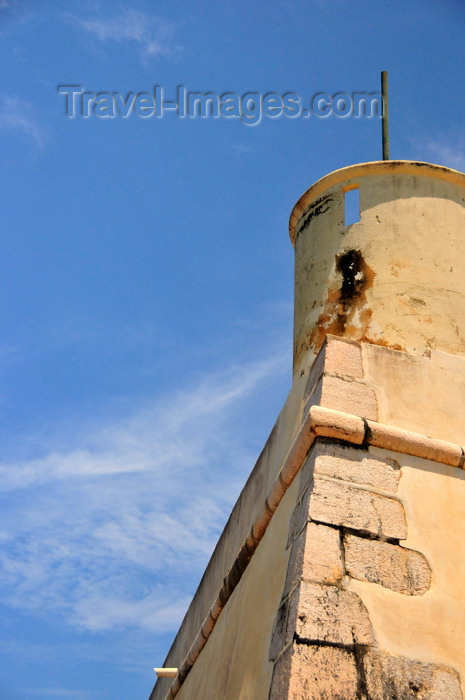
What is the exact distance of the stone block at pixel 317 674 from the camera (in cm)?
229

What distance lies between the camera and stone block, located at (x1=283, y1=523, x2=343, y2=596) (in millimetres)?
2602

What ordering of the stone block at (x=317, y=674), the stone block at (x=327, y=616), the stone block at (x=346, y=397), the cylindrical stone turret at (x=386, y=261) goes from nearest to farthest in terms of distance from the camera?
the stone block at (x=317, y=674)
the stone block at (x=327, y=616)
the stone block at (x=346, y=397)
the cylindrical stone turret at (x=386, y=261)

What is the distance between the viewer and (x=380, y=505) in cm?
289

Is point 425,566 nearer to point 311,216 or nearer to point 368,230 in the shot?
point 368,230

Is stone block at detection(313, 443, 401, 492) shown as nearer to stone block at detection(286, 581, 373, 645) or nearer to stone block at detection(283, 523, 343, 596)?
stone block at detection(283, 523, 343, 596)

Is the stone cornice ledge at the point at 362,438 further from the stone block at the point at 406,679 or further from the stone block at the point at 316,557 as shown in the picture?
the stone block at the point at 406,679

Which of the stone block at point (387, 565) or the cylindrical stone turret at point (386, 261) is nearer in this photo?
the stone block at point (387, 565)

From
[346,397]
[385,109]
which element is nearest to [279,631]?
[346,397]

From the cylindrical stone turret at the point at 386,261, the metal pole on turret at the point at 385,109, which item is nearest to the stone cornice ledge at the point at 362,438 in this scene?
the cylindrical stone turret at the point at 386,261

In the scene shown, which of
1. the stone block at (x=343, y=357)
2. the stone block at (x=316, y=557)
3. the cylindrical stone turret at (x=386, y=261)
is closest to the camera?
the stone block at (x=316, y=557)

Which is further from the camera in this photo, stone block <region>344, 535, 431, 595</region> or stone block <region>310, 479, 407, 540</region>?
stone block <region>310, 479, 407, 540</region>

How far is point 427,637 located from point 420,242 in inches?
92.8

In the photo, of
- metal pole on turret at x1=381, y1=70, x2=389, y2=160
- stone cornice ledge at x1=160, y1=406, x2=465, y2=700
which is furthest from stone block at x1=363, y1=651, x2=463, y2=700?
metal pole on turret at x1=381, y1=70, x2=389, y2=160

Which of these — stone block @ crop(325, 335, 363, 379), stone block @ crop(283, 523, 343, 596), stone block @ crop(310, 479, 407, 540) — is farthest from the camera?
stone block @ crop(325, 335, 363, 379)
